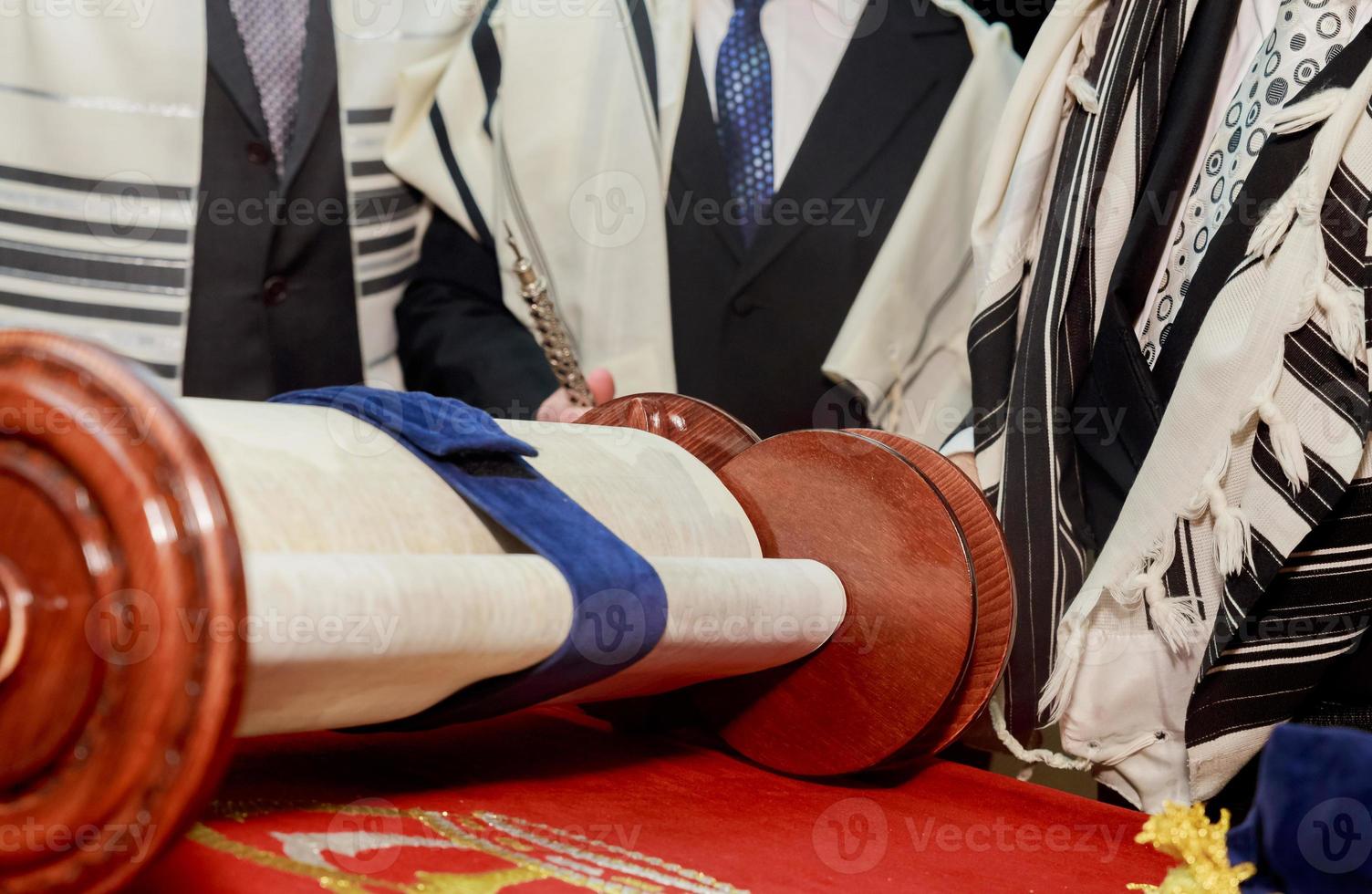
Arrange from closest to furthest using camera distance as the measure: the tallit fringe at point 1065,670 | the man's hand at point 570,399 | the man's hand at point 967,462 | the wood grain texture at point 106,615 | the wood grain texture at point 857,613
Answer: the wood grain texture at point 106,615, the wood grain texture at point 857,613, the tallit fringe at point 1065,670, the man's hand at point 967,462, the man's hand at point 570,399

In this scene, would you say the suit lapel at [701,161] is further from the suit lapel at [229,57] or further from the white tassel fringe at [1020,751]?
the white tassel fringe at [1020,751]

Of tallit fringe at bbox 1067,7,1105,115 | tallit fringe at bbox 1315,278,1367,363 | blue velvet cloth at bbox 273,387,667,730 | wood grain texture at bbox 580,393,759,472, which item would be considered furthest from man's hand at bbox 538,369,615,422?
tallit fringe at bbox 1315,278,1367,363

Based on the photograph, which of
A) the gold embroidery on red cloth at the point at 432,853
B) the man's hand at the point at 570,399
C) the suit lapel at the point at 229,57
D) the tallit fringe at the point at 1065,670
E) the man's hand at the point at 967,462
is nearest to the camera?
the gold embroidery on red cloth at the point at 432,853

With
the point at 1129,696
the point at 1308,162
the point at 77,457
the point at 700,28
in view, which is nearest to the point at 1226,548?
the point at 1129,696

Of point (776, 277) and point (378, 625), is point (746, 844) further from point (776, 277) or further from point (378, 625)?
point (776, 277)

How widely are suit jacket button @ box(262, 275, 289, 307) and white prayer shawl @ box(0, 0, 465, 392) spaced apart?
8cm

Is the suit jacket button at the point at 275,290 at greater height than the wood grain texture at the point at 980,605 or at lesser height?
greater

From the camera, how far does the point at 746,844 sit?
689 mm

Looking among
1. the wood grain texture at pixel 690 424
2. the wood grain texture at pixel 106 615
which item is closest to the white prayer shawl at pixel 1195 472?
the wood grain texture at pixel 690 424

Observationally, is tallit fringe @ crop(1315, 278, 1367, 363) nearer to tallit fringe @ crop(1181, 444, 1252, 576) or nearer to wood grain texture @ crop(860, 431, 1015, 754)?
tallit fringe @ crop(1181, 444, 1252, 576)

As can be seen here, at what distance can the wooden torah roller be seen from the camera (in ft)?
1.46

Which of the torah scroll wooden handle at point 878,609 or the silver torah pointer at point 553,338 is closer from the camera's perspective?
the torah scroll wooden handle at point 878,609

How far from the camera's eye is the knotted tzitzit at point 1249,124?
2.82 feet

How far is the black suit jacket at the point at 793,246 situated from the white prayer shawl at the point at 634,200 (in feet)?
0.09
